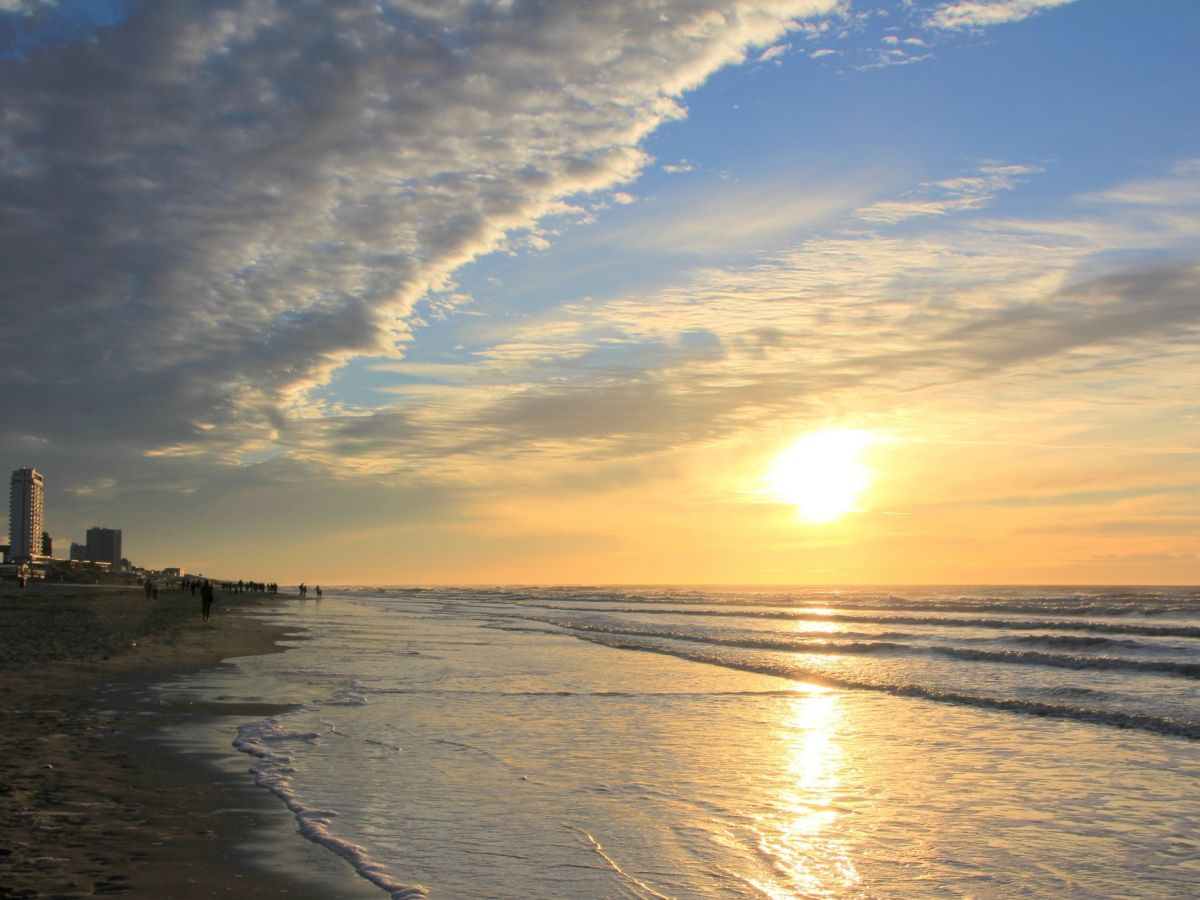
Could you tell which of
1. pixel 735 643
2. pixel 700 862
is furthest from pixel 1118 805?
pixel 735 643

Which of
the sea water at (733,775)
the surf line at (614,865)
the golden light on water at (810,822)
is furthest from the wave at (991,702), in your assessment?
the surf line at (614,865)

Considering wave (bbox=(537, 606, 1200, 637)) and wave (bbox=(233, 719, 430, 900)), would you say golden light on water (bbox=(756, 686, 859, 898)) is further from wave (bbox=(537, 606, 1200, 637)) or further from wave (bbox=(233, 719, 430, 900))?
wave (bbox=(537, 606, 1200, 637))

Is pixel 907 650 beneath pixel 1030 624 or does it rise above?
above

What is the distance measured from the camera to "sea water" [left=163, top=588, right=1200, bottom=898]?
8.23m

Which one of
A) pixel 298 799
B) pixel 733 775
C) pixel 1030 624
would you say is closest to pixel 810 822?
pixel 733 775

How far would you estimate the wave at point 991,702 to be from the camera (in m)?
17.4

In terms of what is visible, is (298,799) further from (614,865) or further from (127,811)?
(614,865)

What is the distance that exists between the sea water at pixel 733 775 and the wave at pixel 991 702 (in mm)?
111

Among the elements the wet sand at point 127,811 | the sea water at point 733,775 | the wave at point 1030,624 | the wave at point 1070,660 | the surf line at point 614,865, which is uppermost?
the wet sand at point 127,811

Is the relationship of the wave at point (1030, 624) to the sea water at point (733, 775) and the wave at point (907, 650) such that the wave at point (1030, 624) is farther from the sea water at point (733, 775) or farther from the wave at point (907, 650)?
the sea water at point (733, 775)

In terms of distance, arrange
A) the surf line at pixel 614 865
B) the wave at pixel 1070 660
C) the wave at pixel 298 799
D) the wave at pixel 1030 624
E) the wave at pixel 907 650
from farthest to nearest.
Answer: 1. the wave at pixel 1030 624
2. the wave at pixel 907 650
3. the wave at pixel 1070 660
4. the wave at pixel 298 799
5. the surf line at pixel 614 865

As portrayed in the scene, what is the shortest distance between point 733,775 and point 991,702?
36.4ft

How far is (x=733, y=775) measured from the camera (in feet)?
40.7

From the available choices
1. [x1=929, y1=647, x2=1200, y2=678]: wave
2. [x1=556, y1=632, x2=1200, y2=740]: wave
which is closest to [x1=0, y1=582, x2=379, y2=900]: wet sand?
[x1=556, y1=632, x2=1200, y2=740]: wave
